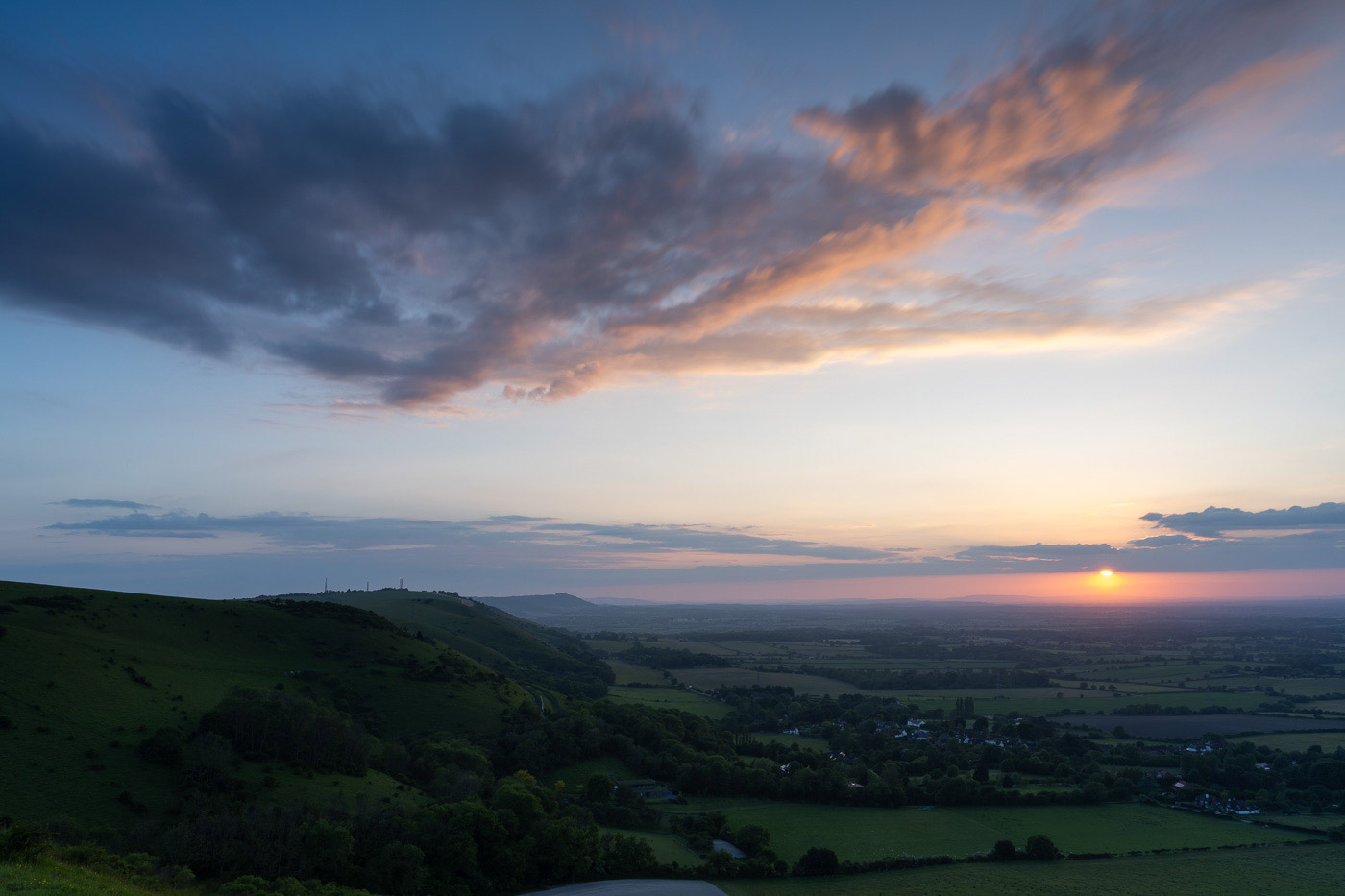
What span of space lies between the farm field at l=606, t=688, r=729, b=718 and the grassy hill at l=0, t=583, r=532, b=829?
37.6m

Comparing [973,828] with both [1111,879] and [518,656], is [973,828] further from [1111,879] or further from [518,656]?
[518,656]

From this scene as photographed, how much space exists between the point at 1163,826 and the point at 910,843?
28901 mm

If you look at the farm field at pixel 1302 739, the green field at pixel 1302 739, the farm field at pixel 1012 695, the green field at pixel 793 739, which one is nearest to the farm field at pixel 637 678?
the farm field at pixel 1012 695

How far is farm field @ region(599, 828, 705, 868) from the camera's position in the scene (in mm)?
58312

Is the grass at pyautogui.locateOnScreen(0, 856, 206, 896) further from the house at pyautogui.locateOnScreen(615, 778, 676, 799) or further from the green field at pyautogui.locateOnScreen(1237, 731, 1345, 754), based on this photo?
the green field at pyautogui.locateOnScreen(1237, 731, 1345, 754)

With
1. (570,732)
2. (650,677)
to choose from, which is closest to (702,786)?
(570,732)

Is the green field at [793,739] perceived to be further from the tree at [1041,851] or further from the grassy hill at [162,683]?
the tree at [1041,851]

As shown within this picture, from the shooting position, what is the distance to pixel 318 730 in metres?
62.8

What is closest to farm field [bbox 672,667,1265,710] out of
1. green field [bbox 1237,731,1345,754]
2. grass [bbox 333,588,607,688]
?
green field [bbox 1237,731,1345,754]

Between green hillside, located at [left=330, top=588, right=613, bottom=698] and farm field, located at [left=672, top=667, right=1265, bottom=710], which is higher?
green hillside, located at [left=330, top=588, right=613, bottom=698]

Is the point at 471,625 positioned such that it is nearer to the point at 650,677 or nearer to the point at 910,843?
the point at 650,677

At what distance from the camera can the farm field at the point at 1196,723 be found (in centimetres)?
11688

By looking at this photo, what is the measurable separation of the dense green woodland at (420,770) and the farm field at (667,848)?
45 centimetres

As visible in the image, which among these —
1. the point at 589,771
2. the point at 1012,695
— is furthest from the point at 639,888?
the point at 1012,695
